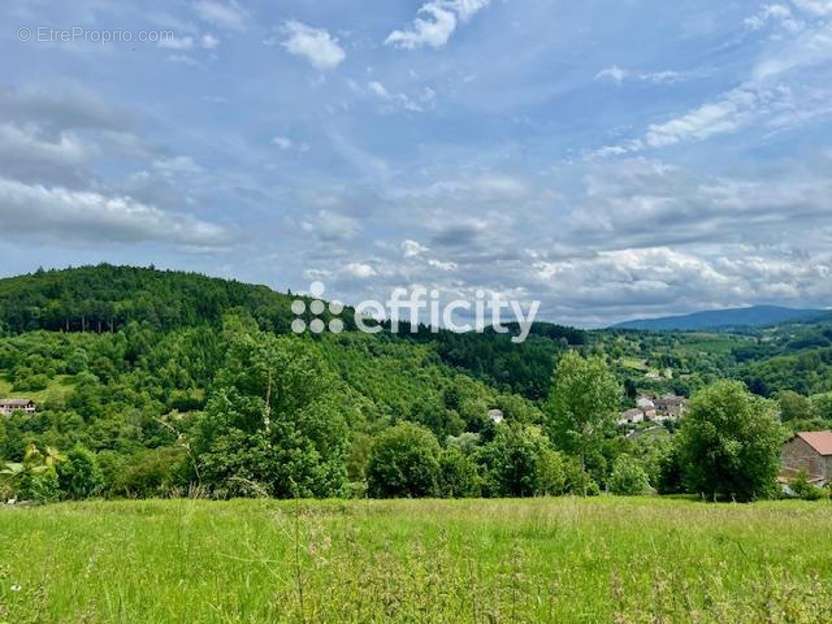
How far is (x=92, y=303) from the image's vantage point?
195000 mm

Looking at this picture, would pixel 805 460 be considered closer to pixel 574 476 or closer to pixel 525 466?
pixel 574 476

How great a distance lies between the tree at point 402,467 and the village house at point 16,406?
10102 centimetres

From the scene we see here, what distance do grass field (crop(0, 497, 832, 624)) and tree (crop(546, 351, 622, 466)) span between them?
4099 cm

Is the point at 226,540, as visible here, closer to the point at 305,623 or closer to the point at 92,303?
the point at 305,623

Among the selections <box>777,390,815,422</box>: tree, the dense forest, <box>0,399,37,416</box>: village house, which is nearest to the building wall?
the dense forest

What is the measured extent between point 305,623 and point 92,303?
218 metres

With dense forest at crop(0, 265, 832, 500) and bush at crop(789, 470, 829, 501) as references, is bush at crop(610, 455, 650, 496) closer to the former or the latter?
dense forest at crop(0, 265, 832, 500)

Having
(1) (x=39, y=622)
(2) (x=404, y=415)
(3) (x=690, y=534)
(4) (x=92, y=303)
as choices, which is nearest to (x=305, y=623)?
(1) (x=39, y=622)

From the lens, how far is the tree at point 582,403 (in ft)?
171

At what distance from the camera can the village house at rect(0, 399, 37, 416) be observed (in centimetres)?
12633

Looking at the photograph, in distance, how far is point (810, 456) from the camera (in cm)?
9156

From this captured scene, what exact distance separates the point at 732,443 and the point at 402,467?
27002 mm

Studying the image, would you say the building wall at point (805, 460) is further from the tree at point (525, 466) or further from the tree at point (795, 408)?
the tree at point (525, 466)

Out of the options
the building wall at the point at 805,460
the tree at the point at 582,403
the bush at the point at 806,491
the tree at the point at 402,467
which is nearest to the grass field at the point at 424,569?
the tree at the point at 582,403
